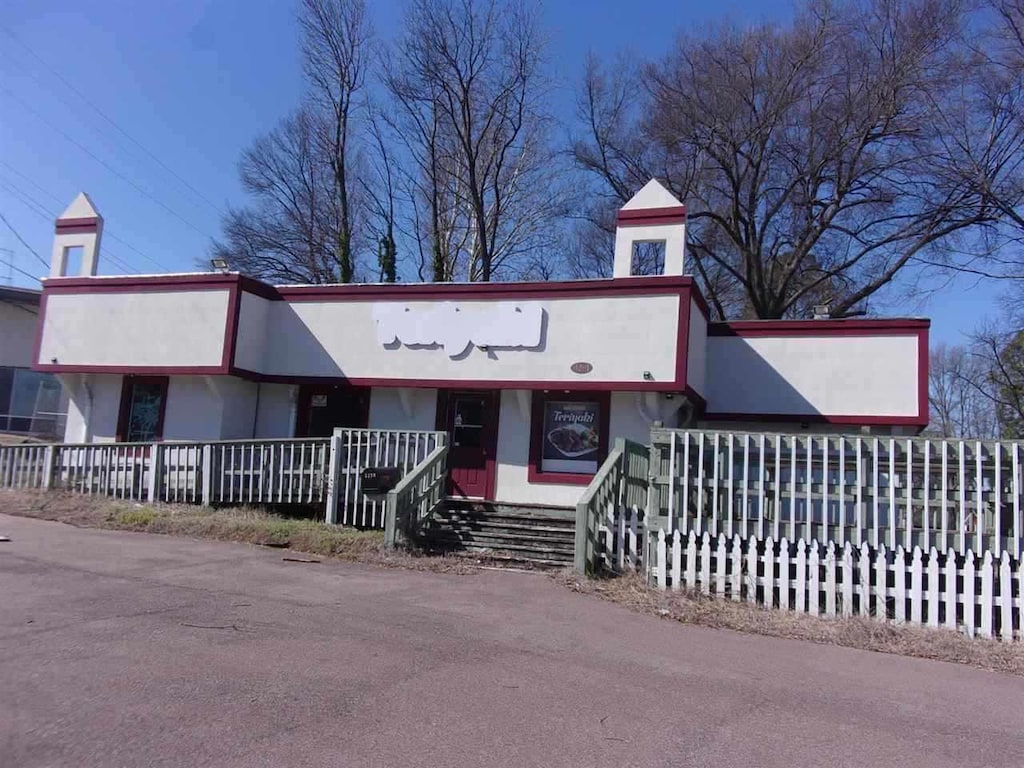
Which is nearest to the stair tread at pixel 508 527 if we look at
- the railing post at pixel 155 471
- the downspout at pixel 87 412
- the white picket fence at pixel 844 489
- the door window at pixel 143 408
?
the white picket fence at pixel 844 489

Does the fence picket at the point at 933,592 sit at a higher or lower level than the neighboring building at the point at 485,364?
lower

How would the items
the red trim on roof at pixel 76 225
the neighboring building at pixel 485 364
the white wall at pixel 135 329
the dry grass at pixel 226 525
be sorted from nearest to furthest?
1. the dry grass at pixel 226 525
2. the neighboring building at pixel 485 364
3. the white wall at pixel 135 329
4. the red trim on roof at pixel 76 225

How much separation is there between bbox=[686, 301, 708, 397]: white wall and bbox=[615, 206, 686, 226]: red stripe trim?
1.61 meters

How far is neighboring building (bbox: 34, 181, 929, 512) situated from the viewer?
13836 millimetres

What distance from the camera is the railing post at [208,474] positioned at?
43.6ft

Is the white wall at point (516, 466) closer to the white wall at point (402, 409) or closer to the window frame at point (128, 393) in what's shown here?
the white wall at point (402, 409)

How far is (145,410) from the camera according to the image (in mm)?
16062

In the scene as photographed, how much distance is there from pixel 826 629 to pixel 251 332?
469 inches

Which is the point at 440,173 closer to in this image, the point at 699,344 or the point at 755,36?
the point at 755,36

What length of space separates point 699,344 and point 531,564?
20.4ft

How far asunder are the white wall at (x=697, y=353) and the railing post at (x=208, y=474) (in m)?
8.50

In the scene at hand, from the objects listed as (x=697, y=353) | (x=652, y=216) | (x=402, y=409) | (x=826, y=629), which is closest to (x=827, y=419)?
(x=697, y=353)

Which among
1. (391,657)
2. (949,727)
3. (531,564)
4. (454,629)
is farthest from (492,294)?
(949,727)

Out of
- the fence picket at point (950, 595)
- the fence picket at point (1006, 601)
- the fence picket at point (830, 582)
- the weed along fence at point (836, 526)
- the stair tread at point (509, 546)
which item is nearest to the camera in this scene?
the fence picket at point (1006, 601)
